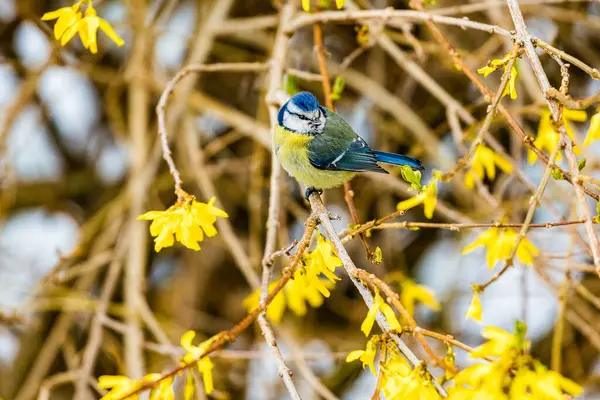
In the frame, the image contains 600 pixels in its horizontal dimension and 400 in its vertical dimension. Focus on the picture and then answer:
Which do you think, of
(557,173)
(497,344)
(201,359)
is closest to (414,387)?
(497,344)

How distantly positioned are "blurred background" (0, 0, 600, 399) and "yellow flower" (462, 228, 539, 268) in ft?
2.76

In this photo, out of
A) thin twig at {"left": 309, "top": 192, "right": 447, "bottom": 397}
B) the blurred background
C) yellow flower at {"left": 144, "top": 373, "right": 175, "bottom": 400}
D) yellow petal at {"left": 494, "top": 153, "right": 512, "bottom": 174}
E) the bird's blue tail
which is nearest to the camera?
thin twig at {"left": 309, "top": 192, "right": 447, "bottom": 397}

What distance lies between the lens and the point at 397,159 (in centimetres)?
219

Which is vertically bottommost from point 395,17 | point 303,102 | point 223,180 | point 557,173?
point 223,180

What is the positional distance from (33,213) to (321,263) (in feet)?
12.6

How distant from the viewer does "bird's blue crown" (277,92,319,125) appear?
227 centimetres

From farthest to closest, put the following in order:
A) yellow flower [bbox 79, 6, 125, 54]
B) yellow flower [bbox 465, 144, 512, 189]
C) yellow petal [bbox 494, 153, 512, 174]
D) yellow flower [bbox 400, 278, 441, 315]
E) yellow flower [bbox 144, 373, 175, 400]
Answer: yellow flower [bbox 400, 278, 441, 315] → yellow petal [bbox 494, 153, 512, 174] → yellow flower [bbox 465, 144, 512, 189] → yellow flower [bbox 79, 6, 125, 54] → yellow flower [bbox 144, 373, 175, 400]

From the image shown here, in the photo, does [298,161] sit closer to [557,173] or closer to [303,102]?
[303,102]

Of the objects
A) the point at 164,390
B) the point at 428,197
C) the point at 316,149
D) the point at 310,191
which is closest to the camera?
the point at 164,390

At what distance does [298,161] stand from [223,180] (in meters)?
2.07

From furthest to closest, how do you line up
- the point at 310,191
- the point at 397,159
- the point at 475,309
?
the point at 310,191 < the point at 397,159 < the point at 475,309

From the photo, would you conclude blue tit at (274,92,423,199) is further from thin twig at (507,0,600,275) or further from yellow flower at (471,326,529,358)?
yellow flower at (471,326,529,358)

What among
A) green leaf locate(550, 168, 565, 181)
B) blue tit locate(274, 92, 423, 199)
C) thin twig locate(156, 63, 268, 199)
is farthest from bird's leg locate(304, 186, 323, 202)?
green leaf locate(550, 168, 565, 181)

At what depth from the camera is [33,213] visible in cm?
500
